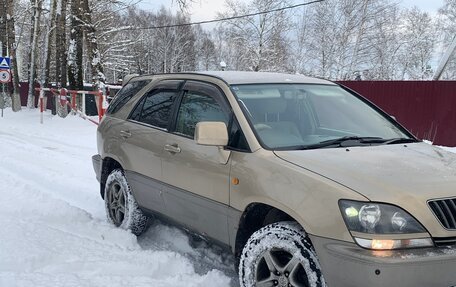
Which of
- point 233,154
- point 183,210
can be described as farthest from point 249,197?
point 183,210

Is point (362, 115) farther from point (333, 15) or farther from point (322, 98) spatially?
point (333, 15)

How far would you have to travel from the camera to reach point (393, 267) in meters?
2.64

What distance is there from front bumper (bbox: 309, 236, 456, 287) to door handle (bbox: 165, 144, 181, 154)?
6.00ft

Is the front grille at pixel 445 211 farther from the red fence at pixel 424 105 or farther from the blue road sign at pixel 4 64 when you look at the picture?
the blue road sign at pixel 4 64

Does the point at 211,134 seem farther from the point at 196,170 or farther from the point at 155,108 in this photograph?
the point at 155,108

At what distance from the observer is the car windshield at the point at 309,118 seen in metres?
3.71

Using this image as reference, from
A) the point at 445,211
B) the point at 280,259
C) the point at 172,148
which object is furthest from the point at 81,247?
the point at 445,211

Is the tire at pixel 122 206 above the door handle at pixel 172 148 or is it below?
below

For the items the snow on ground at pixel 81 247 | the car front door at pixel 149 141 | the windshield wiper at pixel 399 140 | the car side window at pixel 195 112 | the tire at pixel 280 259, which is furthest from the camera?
the car front door at pixel 149 141

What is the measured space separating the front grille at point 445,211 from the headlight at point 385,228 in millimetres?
129

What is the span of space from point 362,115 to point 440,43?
57.7m

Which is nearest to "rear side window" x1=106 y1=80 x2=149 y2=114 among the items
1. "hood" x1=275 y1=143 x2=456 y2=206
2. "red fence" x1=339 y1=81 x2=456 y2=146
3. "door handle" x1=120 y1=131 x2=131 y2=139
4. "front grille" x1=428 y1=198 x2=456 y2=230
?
"door handle" x1=120 y1=131 x2=131 y2=139

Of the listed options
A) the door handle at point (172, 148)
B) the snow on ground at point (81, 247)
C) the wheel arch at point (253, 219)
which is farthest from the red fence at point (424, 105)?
the wheel arch at point (253, 219)

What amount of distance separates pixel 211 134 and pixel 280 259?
38.7 inches
